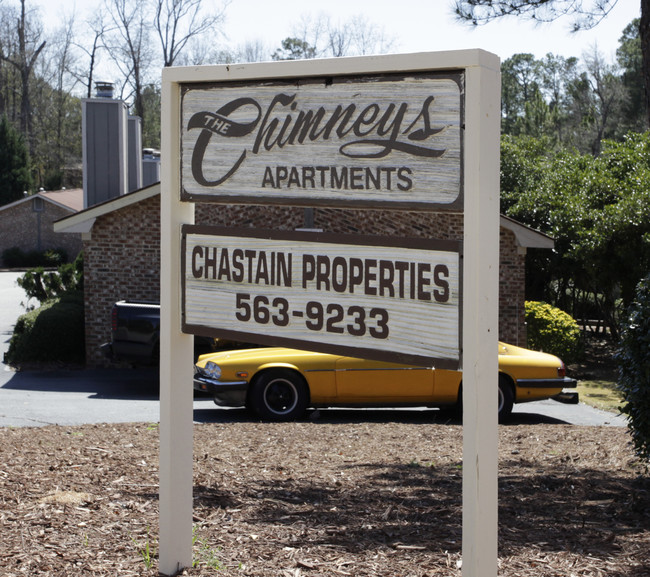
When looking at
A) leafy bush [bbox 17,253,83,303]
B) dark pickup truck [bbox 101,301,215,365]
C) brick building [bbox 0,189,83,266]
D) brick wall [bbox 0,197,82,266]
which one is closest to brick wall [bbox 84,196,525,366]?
dark pickup truck [bbox 101,301,215,365]

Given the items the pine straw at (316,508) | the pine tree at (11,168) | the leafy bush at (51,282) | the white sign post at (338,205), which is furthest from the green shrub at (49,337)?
the pine tree at (11,168)

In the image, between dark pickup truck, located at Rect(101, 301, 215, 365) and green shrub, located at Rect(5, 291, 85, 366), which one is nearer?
dark pickup truck, located at Rect(101, 301, 215, 365)

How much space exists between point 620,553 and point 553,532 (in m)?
0.45

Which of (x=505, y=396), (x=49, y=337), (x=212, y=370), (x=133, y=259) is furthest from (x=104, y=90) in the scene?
(x=505, y=396)

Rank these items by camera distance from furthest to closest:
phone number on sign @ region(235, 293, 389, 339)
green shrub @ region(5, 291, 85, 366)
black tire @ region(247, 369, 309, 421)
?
green shrub @ region(5, 291, 85, 366) → black tire @ region(247, 369, 309, 421) → phone number on sign @ region(235, 293, 389, 339)

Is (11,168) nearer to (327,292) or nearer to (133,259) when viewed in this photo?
(133,259)

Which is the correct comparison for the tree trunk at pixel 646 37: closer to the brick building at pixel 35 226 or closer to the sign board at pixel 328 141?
the sign board at pixel 328 141

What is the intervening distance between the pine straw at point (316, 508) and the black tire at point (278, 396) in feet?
9.17

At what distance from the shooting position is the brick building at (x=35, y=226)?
Answer: 48.1 metres

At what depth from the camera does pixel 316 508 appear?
5266 millimetres

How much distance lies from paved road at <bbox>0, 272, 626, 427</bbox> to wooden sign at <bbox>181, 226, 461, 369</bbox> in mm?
7146

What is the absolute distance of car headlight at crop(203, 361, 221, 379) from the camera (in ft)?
35.6

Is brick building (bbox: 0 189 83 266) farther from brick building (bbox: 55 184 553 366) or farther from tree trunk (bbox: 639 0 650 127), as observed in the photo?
tree trunk (bbox: 639 0 650 127)

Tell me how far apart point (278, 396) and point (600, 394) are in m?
7.20
